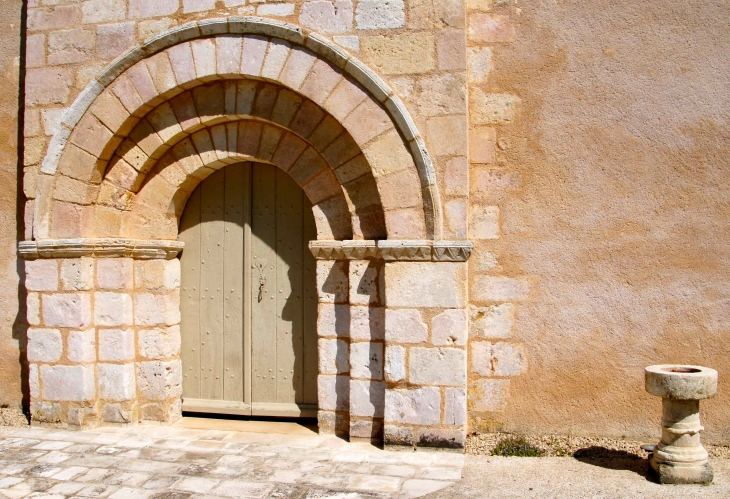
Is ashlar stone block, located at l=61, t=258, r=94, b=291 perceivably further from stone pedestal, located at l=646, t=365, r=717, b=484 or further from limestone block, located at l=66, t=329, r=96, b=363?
stone pedestal, located at l=646, t=365, r=717, b=484

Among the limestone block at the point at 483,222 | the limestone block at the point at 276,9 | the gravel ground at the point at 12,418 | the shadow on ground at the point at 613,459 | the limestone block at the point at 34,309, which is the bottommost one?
the shadow on ground at the point at 613,459

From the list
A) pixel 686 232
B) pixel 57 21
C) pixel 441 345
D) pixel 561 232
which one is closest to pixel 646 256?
pixel 686 232

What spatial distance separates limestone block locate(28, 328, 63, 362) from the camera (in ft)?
15.4

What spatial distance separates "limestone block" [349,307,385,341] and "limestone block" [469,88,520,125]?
1477mm

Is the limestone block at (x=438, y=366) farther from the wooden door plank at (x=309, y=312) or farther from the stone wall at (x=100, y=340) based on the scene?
the stone wall at (x=100, y=340)

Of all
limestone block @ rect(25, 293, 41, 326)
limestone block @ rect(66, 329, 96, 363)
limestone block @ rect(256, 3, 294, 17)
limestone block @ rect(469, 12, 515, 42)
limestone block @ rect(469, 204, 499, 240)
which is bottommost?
limestone block @ rect(66, 329, 96, 363)

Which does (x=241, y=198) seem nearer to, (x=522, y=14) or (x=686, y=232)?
(x=522, y=14)

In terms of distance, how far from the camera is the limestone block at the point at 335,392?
4.46 m

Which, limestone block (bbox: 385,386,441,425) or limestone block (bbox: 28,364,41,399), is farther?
limestone block (bbox: 28,364,41,399)

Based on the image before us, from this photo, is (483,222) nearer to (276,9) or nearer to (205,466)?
(276,9)

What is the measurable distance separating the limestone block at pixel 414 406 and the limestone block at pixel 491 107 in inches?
72.8

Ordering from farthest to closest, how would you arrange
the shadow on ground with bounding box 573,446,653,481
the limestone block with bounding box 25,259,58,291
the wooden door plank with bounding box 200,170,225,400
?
the wooden door plank with bounding box 200,170,225,400
the limestone block with bounding box 25,259,58,291
the shadow on ground with bounding box 573,446,653,481

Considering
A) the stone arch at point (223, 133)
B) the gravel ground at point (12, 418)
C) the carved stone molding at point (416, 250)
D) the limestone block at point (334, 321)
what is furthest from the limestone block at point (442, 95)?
the gravel ground at point (12, 418)

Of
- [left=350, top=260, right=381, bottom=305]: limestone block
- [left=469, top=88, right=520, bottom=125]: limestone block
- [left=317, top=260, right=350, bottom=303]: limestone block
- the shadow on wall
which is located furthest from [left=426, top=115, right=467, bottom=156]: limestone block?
the shadow on wall
